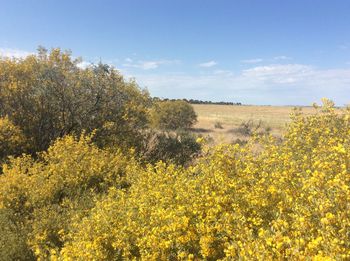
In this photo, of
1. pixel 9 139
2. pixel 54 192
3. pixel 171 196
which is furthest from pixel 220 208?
pixel 9 139

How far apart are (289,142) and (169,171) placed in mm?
2822

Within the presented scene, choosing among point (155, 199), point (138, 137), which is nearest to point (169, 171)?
point (155, 199)

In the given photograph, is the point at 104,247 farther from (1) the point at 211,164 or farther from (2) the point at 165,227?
(1) the point at 211,164

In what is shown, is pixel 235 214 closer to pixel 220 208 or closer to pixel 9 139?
pixel 220 208

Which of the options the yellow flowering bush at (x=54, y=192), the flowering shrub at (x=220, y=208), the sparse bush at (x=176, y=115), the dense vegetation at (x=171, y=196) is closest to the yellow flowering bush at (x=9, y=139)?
the dense vegetation at (x=171, y=196)

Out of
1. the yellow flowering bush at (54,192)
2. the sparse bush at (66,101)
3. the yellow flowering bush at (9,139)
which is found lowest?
the yellow flowering bush at (54,192)

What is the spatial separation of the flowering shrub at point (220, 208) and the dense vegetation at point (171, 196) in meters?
0.02

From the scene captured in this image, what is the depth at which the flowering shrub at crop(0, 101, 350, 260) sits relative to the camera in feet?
13.4

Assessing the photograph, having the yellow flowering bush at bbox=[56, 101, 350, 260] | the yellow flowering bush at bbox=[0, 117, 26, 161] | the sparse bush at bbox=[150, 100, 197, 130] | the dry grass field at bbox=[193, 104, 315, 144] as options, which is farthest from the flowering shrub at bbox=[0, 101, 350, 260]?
the sparse bush at bbox=[150, 100, 197, 130]

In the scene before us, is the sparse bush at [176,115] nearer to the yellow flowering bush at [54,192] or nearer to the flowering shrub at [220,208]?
the yellow flowering bush at [54,192]

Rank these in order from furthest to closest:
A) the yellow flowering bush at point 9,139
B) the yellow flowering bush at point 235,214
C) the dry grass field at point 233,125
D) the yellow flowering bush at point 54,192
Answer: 1. the dry grass field at point 233,125
2. the yellow flowering bush at point 9,139
3. the yellow flowering bush at point 54,192
4. the yellow flowering bush at point 235,214

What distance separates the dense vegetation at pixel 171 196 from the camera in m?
4.22

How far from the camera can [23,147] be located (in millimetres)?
13695

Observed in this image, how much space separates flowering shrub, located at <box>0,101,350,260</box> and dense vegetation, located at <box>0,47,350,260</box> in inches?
0.9
